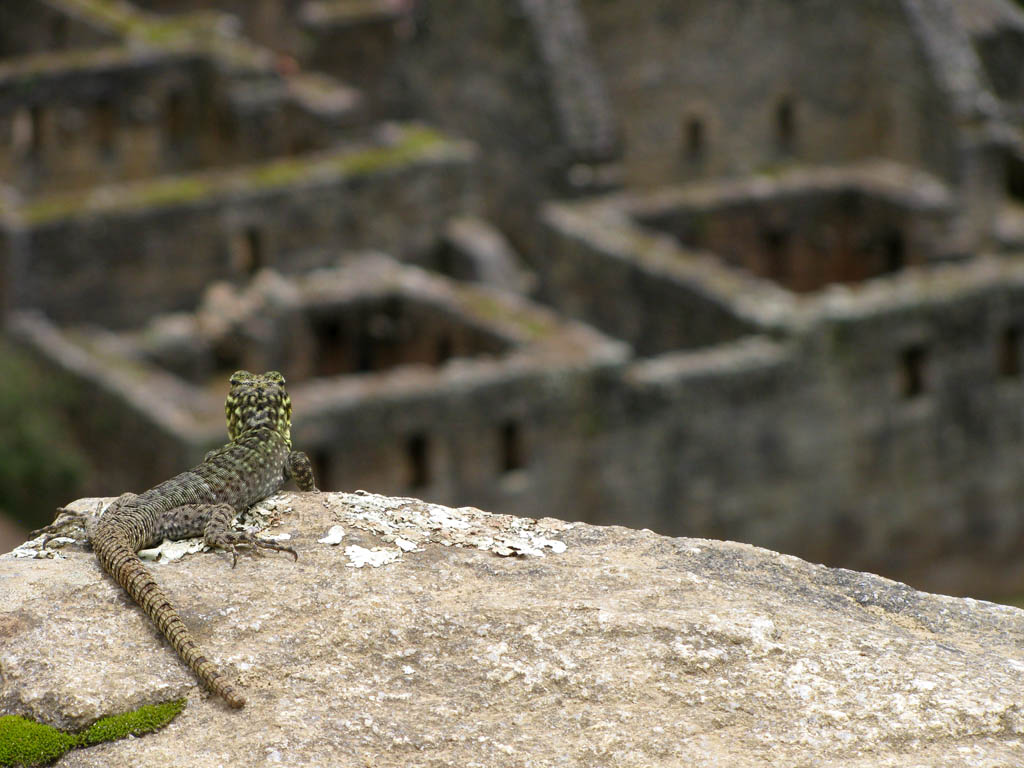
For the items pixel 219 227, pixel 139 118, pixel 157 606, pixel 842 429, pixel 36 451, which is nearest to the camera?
pixel 157 606

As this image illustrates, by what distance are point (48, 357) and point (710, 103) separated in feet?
51.7

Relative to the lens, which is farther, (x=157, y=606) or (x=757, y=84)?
(x=757, y=84)

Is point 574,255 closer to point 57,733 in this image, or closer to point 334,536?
point 334,536

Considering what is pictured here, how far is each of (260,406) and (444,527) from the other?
8.81 ft

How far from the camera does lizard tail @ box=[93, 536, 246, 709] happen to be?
7207 millimetres

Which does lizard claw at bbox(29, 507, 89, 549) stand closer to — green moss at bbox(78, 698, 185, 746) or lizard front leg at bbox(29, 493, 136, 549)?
lizard front leg at bbox(29, 493, 136, 549)

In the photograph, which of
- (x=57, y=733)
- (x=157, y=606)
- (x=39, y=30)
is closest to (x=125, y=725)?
(x=57, y=733)

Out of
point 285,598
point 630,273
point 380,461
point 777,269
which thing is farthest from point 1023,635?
point 777,269

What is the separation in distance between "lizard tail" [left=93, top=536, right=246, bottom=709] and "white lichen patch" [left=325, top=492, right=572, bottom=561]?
1020mm

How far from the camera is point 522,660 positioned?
7.45 metres

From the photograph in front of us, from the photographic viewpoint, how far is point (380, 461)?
26.2 metres

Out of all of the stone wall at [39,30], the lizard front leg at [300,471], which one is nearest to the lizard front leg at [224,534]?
the lizard front leg at [300,471]

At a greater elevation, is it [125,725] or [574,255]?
[125,725]

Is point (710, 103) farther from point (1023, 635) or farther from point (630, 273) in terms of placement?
point (1023, 635)
